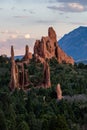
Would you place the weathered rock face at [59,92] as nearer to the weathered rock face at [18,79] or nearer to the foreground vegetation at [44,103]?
the foreground vegetation at [44,103]

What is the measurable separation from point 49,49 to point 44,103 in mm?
59098

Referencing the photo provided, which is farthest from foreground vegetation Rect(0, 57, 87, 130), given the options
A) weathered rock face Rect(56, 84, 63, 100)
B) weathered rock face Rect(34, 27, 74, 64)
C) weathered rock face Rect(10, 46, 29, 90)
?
weathered rock face Rect(34, 27, 74, 64)

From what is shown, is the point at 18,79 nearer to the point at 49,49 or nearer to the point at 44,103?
the point at 44,103

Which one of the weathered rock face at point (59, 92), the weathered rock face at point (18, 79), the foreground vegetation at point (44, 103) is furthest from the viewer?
the weathered rock face at point (18, 79)

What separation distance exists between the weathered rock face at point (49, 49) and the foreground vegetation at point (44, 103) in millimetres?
3036

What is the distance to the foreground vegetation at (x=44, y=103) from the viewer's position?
87.6 m

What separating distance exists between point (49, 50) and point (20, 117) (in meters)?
81.1

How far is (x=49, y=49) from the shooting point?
177 meters

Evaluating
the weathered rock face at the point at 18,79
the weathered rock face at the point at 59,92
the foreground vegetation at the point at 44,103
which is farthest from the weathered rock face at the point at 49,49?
the weathered rock face at the point at 59,92

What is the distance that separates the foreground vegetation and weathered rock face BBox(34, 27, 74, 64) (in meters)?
3.04

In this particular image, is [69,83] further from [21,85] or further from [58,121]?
[58,121]

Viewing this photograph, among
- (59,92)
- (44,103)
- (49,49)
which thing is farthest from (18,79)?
(49,49)

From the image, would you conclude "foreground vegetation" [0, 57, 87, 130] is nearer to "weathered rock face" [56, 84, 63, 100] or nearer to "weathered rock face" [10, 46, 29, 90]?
"weathered rock face" [56, 84, 63, 100]

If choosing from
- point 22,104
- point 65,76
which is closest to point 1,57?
point 65,76
